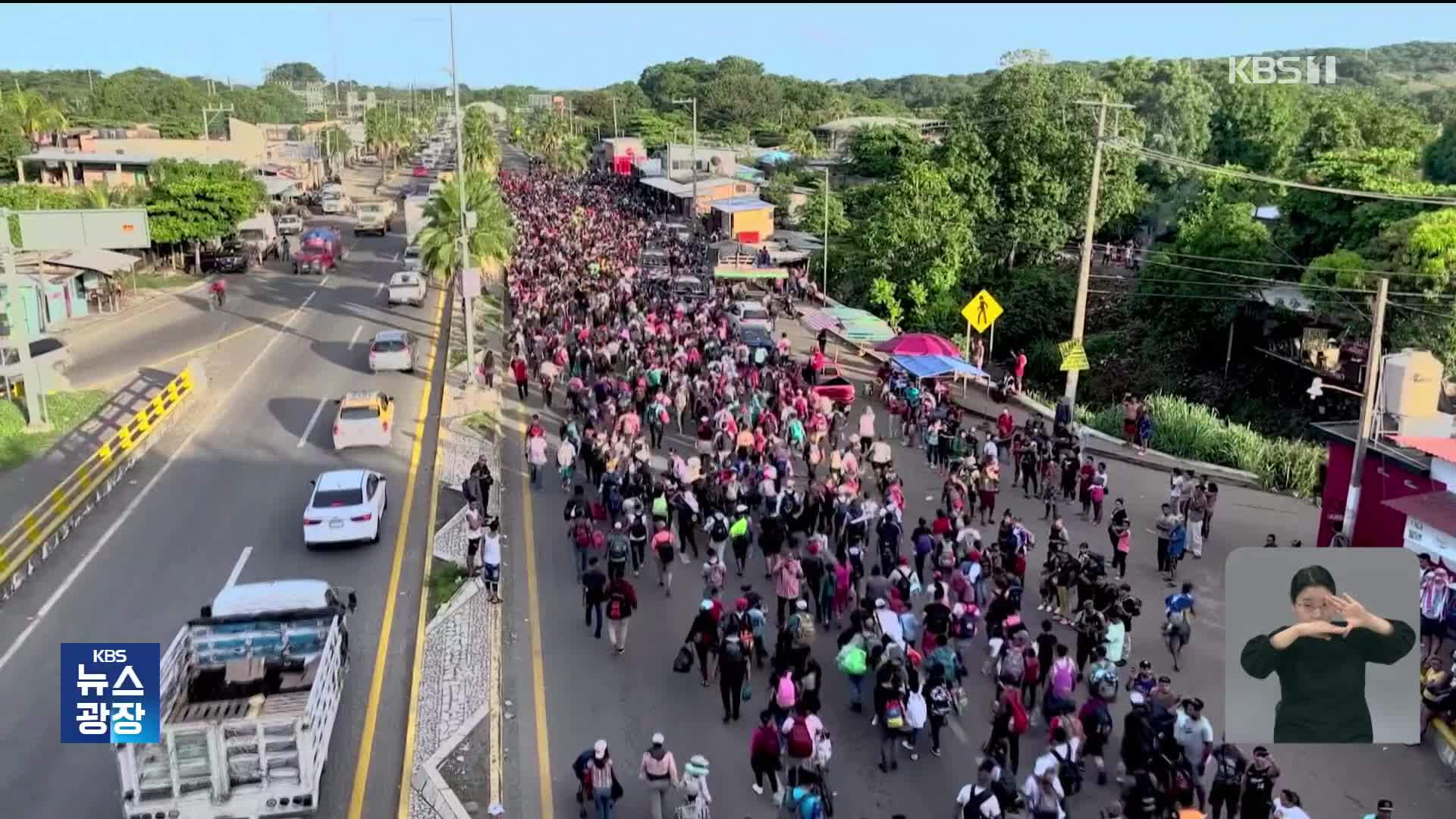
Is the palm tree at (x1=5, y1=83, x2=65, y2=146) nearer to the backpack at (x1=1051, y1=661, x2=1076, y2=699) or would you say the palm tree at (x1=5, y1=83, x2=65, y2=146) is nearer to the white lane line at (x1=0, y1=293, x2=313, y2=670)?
the white lane line at (x1=0, y1=293, x2=313, y2=670)

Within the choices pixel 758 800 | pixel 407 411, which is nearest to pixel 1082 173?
pixel 407 411

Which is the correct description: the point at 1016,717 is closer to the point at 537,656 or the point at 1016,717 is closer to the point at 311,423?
the point at 537,656

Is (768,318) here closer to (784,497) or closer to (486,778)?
(784,497)

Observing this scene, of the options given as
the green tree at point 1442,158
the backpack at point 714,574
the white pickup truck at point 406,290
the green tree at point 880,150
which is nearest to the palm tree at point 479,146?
the green tree at point 880,150

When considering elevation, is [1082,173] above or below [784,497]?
above

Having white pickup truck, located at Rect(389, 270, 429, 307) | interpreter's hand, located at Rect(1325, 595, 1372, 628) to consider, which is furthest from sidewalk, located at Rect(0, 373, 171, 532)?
interpreter's hand, located at Rect(1325, 595, 1372, 628)
